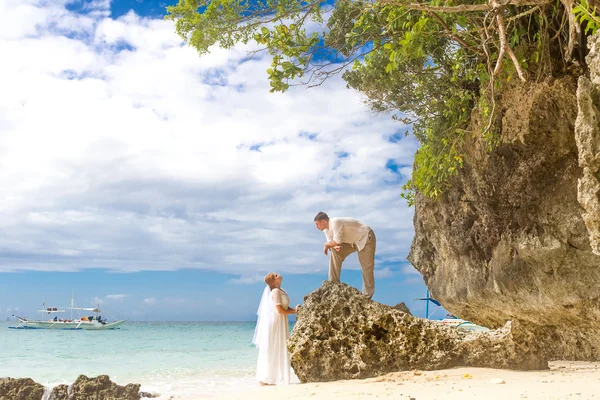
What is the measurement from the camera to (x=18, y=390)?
10.1 metres

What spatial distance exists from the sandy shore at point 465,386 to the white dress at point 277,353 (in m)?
2.23

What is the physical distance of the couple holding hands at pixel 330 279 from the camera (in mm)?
9594

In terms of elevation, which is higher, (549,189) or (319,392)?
(549,189)

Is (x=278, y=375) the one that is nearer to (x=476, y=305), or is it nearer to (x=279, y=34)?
(x=476, y=305)

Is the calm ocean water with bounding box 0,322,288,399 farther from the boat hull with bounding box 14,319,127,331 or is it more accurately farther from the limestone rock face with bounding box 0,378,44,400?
the boat hull with bounding box 14,319,127,331

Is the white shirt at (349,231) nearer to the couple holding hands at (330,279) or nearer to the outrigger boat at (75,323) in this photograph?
the couple holding hands at (330,279)

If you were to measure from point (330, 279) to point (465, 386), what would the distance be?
368cm

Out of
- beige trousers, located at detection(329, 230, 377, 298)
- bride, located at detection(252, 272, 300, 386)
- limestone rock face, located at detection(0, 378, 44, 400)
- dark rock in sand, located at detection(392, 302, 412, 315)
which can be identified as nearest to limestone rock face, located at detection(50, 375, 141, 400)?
limestone rock face, located at detection(0, 378, 44, 400)

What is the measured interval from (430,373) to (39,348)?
88.7 feet

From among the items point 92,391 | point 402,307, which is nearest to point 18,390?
point 92,391

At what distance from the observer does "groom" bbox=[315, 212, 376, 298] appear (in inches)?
377

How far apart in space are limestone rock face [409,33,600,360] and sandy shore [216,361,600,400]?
0.74m

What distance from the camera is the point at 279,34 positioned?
7.27m

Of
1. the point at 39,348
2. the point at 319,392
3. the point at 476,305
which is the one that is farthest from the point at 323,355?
the point at 39,348
